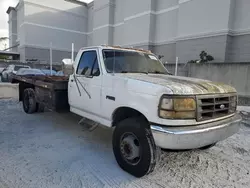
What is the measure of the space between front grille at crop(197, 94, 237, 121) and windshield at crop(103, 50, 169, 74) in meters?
1.49

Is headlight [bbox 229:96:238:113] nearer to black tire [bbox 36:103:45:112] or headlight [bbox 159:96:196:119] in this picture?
headlight [bbox 159:96:196:119]

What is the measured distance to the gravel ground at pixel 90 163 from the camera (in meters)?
2.96

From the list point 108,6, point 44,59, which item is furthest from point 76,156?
point 44,59

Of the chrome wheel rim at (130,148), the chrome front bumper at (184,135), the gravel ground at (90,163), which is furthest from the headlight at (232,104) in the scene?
the chrome wheel rim at (130,148)

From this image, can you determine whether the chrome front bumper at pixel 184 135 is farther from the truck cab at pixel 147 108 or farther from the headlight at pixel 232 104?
the headlight at pixel 232 104

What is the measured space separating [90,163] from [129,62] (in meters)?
1.98

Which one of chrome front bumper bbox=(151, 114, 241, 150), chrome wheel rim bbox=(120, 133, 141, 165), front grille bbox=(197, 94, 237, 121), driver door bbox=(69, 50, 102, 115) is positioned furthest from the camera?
driver door bbox=(69, 50, 102, 115)

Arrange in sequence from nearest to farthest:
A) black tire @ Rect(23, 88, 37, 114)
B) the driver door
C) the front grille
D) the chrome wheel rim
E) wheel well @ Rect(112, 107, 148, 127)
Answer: the front grille
the chrome wheel rim
wheel well @ Rect(112, 107, 148, 127)
the driver door
black tire @ Rect(23, 88, 37, 114)

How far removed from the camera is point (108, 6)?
30453mm

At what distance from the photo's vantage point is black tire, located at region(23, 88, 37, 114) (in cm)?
642

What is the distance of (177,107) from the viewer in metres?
2.68

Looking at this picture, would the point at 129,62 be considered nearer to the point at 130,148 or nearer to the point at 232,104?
the point at 130,148

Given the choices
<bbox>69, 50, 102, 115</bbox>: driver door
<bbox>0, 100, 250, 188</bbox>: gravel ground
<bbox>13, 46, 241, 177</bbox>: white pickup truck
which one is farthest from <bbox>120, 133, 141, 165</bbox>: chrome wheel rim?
<bbox>69, 50, 102, 115</bbox>: driver door

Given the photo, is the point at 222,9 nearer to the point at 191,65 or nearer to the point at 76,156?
the point at 191,65
